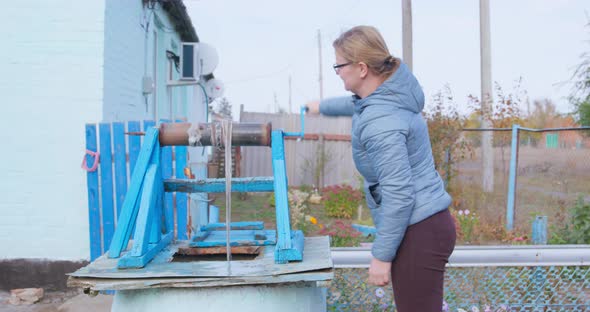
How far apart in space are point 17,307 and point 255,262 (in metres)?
3.29

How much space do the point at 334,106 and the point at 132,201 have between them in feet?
3.22

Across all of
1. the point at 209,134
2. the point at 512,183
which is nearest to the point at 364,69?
the point at 209,134

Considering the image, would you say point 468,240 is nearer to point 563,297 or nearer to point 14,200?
point 563,297

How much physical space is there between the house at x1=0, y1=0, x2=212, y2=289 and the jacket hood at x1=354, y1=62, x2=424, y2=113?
3.71 metres

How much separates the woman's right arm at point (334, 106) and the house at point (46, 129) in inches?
127

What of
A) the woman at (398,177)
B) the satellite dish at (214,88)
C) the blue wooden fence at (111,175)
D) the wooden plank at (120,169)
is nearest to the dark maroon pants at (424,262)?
the woman at (398,177)

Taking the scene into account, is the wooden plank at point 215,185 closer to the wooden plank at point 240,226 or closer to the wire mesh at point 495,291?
the wooden plank at point 240,226

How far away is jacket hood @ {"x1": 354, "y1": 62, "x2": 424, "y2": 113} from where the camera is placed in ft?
6.51

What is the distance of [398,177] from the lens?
6.20ft

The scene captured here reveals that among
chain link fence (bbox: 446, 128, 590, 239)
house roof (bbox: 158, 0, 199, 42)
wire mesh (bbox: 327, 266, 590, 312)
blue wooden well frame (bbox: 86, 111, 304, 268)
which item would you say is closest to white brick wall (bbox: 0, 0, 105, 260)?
blue wooden well frame (bbox: 86, 111, 304, 268)

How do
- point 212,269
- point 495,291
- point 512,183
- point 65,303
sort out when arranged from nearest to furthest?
point 212,269 → point 495,291 → point 65,303 → point 512,183

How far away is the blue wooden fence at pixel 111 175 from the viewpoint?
4926mm

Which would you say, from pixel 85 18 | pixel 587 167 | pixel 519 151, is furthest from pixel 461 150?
pixel 85 18

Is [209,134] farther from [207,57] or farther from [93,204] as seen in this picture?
[207,57]
